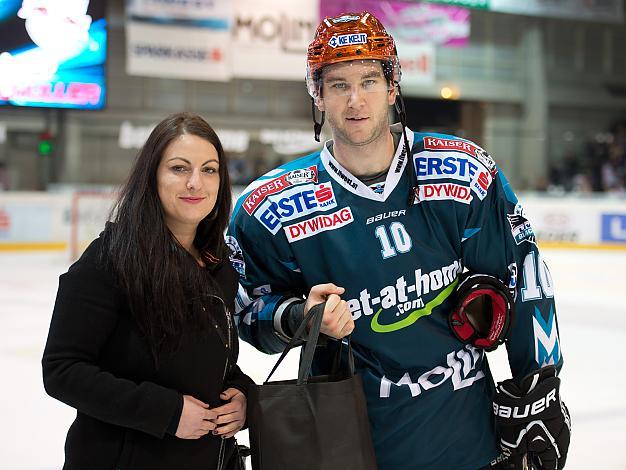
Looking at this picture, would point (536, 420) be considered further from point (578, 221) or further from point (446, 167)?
point (578, 221)

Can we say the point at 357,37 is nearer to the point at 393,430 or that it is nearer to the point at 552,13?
the point at 393,430

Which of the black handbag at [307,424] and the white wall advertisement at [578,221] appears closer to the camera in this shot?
the black handbag at [307,424]

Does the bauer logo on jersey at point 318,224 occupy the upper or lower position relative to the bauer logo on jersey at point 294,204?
lower

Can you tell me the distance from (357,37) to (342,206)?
317 millimetres

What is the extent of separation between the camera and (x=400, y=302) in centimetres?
141

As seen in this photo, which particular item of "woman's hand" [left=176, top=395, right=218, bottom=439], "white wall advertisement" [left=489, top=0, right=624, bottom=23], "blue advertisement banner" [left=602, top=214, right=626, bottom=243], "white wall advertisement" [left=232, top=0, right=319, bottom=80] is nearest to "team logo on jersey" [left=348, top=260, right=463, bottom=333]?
"woman's hand" [left=176, top=395, right=218, bottom=439]

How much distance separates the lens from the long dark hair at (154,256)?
1.23m

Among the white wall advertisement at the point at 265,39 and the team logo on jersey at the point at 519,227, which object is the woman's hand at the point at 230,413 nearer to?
the team logo on jersey at the point at 519,227

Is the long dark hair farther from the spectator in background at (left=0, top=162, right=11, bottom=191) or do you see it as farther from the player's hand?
the spectator in background at (left=0, top=162, right=11, bottom=191)

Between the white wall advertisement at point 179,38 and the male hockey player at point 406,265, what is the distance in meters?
7.88

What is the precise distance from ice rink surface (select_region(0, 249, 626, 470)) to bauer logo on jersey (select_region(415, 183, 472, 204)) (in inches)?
46.3

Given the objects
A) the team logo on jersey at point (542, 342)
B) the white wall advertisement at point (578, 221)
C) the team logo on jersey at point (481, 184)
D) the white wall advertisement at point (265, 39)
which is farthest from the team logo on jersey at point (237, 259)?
the white wall advertisement at point (578, 221)

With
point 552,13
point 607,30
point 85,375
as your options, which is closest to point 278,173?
point 85,375

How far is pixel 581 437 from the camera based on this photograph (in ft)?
9.09
